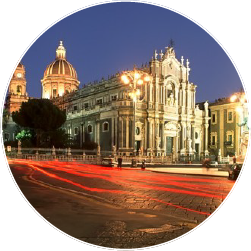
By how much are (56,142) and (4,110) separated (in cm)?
79

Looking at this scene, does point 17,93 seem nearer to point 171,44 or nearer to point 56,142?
point 56,142

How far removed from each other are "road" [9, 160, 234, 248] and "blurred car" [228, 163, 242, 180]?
9.5 inches

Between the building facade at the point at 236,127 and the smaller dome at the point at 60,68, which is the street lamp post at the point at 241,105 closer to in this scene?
the building facade at the point at 236,127

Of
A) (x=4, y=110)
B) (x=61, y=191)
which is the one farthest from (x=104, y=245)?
(x=4, y=110)

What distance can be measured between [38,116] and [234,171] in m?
2.42

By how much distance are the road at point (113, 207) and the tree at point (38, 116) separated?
1.49 feet

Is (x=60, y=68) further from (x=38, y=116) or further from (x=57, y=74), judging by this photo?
(x=38, y=116)

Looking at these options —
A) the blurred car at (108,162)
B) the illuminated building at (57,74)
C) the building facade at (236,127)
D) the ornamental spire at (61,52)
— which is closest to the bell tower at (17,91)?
the illuminated building at (57,74)

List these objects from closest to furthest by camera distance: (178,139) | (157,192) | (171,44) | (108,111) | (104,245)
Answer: (104,245)
(157,192)
(171,44)
(108,111)
(178,139)

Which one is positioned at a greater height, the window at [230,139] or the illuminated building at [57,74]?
the illuminated building at [57,74]

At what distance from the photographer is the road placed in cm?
326

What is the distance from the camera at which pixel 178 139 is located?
60.3 feet

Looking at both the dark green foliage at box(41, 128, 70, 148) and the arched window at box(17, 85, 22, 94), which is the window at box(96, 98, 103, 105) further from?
the arched window at box(17, 85, 22, 94)

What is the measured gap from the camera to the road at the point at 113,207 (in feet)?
10.7
